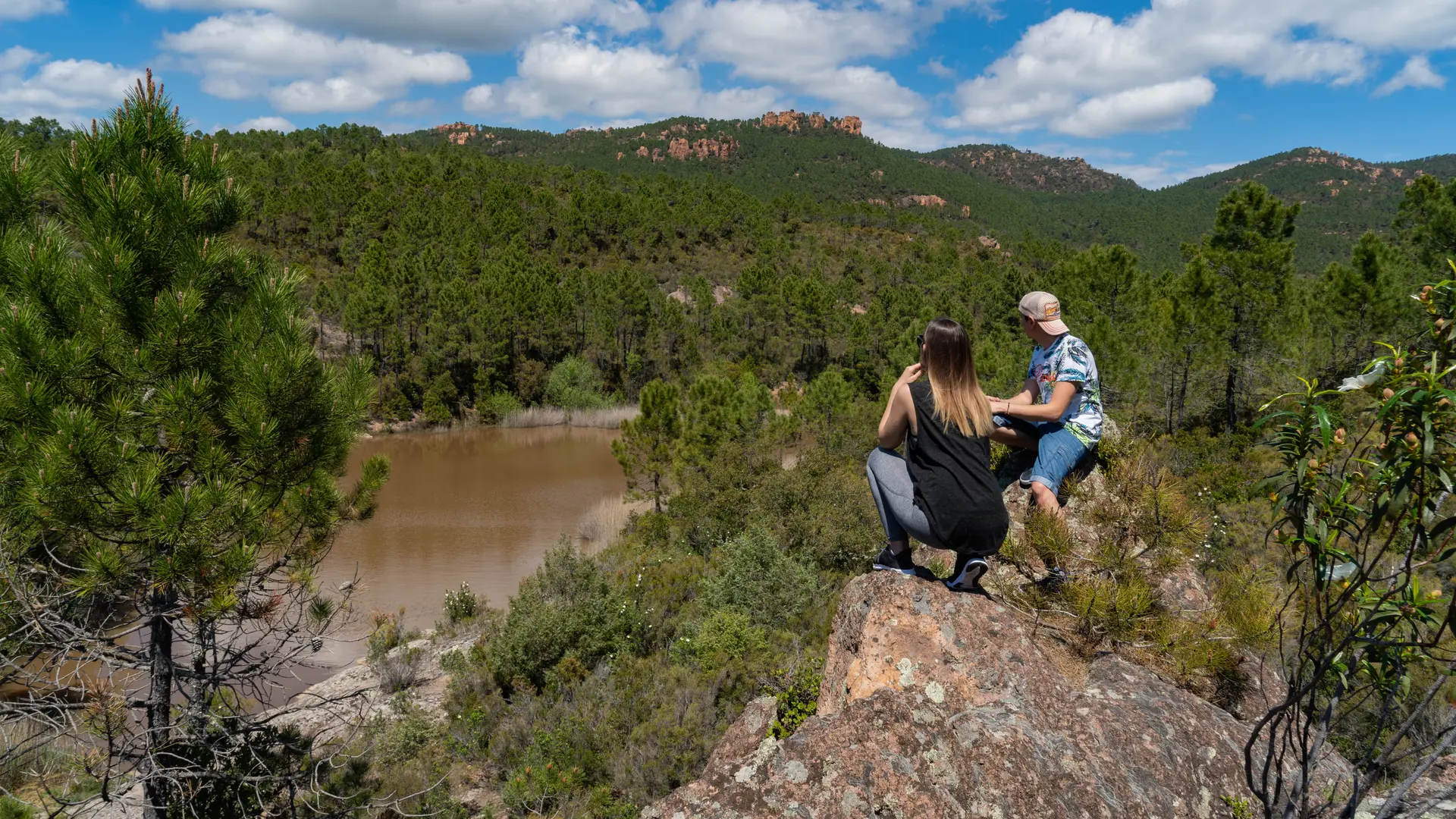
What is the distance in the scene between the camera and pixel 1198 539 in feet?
11.6

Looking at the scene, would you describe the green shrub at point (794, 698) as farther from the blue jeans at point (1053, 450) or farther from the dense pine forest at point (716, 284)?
the dense pine forest at point (716, 284)

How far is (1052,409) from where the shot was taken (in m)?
3.45

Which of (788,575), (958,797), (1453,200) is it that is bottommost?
(788,575)

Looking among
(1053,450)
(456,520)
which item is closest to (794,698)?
(1053,450)

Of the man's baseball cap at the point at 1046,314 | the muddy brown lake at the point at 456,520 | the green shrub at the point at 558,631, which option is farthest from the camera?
the muddy brown lake at the point at 456,520

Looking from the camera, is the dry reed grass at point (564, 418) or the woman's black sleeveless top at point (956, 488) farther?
the dry reed grass at point (564, 418)

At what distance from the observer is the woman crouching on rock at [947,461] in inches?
117

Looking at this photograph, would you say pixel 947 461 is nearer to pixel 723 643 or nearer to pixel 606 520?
pixel 723 643

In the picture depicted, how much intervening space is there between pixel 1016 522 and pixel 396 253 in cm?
3336

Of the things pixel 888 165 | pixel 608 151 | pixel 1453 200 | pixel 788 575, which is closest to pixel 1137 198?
pixel 888 165

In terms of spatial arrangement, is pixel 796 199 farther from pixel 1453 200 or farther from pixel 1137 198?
pixel 1137 198

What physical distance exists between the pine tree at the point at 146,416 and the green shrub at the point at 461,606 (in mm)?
7239

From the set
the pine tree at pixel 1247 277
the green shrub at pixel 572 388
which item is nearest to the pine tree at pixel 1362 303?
the pine tree at pixel 1247 277

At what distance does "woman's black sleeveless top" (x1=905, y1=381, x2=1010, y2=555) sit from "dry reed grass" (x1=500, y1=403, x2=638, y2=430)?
26.4 metres
